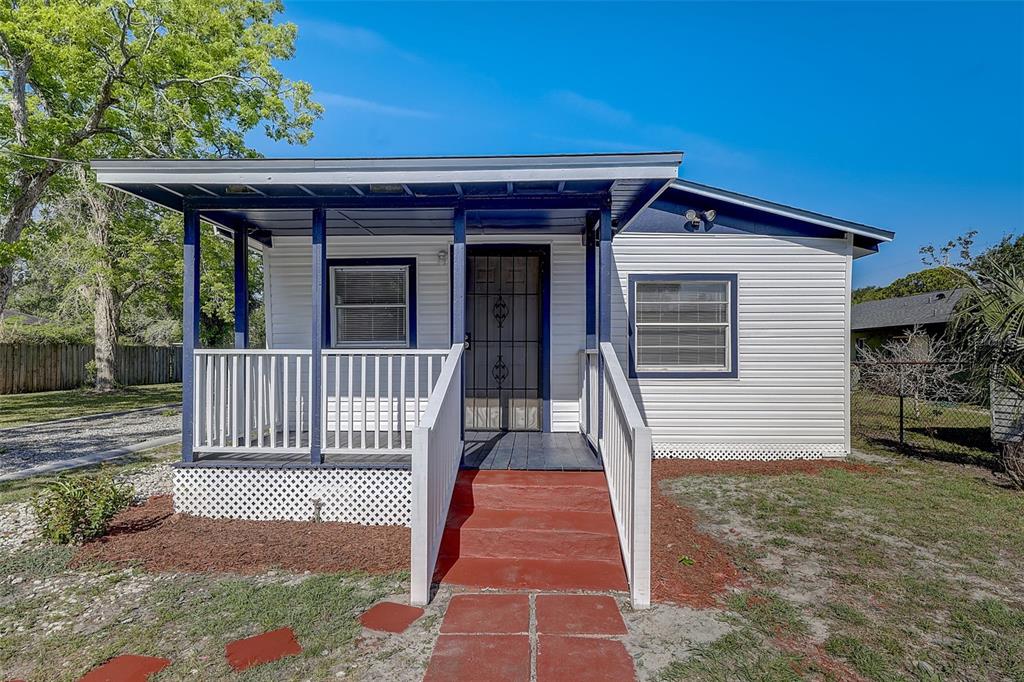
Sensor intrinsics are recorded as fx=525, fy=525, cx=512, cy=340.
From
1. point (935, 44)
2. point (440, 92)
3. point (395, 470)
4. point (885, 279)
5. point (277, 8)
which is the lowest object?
point (395, 470)

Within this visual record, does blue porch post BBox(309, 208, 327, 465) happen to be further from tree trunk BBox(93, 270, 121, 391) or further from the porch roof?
tree trunk BBox(93, 270, 121, 391)

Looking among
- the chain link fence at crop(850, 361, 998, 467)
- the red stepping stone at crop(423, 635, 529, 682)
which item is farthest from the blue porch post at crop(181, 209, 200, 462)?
the chain link fence at crop(850, 361, 998, 467)

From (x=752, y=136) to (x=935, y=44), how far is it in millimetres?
6832

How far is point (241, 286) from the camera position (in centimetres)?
560

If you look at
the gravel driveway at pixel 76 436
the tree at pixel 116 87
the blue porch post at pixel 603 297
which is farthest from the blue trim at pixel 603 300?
the tree at pixel 116 87

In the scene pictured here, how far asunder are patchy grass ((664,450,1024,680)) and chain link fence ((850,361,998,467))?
73.4 inches

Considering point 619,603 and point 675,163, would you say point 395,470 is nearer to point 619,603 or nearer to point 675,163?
point 619,603

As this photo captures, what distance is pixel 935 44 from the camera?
20.2 m

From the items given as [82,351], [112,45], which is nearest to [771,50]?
[112,45]

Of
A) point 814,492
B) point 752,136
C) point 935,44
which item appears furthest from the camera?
point 752,136

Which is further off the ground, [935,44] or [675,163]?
[935,44]

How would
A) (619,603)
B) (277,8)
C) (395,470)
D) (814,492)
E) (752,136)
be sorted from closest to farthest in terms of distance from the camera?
1. (619,603)
2. (395,470)
3. (814,492)
4. (277,8)
5. (752,136)

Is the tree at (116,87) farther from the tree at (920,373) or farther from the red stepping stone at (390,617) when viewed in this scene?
the tree at (920,373)

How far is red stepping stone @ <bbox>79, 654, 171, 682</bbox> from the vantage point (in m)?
2.32
